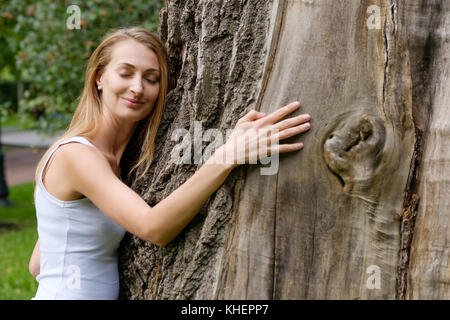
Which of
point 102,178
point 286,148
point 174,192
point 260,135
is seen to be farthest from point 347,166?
point 102,178

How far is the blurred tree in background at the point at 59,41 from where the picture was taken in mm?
5805

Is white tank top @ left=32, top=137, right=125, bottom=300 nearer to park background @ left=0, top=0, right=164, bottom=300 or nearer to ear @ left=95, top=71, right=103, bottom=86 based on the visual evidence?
ear @ left=95, top=71, right=103, bottom=86

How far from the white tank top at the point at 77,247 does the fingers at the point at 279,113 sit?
91 centimetres

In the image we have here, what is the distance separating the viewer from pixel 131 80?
8.14 ft

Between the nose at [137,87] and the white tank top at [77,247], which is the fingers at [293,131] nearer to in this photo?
the nose at [137,87]

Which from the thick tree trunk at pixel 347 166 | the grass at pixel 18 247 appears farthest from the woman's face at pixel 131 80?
the grass at pixel 18 247

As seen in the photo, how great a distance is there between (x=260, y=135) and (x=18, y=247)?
6.29 meters

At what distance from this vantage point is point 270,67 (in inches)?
81.2

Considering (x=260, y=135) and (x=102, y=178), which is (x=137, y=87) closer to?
(x=102, y=178)

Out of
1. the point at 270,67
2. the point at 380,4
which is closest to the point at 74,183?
the point at 270,67

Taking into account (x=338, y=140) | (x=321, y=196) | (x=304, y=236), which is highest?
(x=338, y=140)

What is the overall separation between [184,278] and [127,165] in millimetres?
814

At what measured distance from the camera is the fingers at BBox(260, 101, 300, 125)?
2.00 meters

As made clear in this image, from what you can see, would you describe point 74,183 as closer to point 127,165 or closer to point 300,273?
point 127,165
